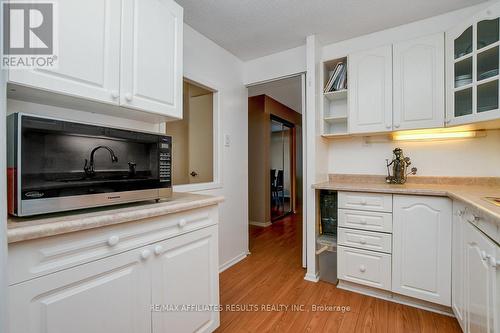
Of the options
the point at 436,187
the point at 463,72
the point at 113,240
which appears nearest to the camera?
the point at 113,240

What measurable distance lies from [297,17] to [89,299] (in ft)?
7.46

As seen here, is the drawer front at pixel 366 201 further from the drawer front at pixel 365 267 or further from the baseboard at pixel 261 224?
the baseboard at pixel 261 224

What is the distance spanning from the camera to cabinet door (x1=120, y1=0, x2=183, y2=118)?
119cm

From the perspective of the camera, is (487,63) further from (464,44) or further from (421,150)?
(421,150)

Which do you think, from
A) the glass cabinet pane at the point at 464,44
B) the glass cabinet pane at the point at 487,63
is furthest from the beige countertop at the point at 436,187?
the glass cabinet pane at the point at 464,44

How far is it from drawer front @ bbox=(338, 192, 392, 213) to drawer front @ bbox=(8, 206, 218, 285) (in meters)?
1.38

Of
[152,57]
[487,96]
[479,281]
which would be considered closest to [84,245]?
[152,57]

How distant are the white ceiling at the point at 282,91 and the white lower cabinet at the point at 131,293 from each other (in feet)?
8.35

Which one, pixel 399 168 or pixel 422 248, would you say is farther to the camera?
pixel 399 168

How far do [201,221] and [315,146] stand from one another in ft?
4.55

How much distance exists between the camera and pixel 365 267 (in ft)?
6.33

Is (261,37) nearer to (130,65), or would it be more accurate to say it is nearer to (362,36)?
(362,36)

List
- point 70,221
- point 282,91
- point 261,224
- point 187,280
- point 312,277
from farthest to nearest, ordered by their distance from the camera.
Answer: point 261,224, point 282,91, point 312,277, point 187,280, point 70,221

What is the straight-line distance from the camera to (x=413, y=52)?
1933 millimetres
